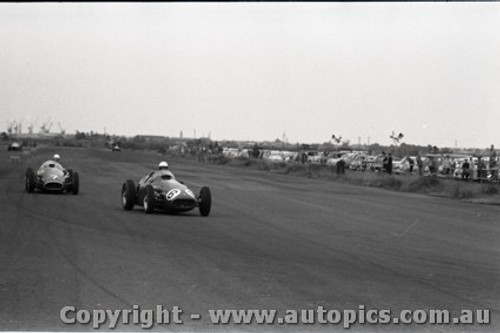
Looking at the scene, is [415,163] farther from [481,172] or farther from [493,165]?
[481,172]

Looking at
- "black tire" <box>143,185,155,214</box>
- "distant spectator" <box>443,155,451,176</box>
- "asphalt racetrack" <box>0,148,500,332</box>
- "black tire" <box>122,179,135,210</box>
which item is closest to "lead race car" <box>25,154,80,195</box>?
"asphalt racetrack" <box>0,148,500,332</box>

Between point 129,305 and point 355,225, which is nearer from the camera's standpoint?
point 129,305

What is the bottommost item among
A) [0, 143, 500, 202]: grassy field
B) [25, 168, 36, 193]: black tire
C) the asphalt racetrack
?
[0, 143, 500, 202]: grassy field

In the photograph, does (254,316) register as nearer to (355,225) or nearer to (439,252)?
(439,252)

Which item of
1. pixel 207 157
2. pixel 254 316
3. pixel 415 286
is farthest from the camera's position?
pixel 207 157

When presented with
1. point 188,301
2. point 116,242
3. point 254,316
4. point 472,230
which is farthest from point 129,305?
point 472,230

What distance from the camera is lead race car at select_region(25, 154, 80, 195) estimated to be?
24578mm

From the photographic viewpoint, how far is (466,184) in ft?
117

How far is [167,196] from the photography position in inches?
748

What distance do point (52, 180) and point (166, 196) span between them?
6895 millimetres

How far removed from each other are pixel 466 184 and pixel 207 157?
Answer: 173ft

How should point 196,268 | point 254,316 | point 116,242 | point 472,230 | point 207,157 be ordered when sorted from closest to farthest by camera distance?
point 254,316 → point 196,268 → point 116,242 → point 472,230 → point 207,157

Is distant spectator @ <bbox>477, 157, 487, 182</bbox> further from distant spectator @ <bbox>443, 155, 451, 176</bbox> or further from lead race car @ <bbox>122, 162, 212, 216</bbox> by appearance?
lead race car @ <bbox>122, 162, 212, 216</bbox>

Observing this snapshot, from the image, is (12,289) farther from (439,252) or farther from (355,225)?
(355,225)
